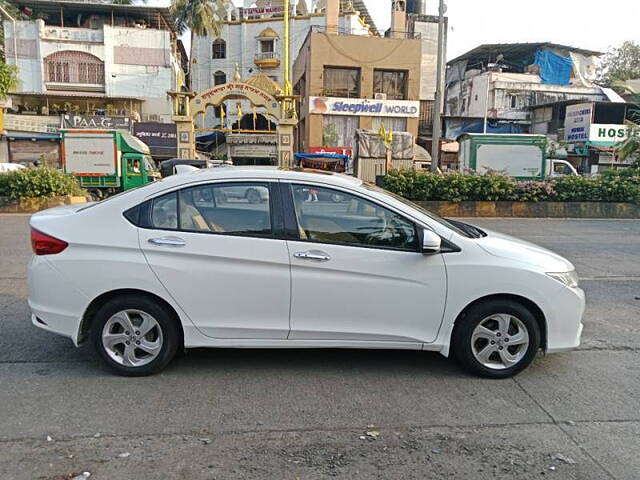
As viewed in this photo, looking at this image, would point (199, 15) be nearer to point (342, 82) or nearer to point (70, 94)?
point (70, 94)

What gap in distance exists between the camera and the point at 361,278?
384 centimetres

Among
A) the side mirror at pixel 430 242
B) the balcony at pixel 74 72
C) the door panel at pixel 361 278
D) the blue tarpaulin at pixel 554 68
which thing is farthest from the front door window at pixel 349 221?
the blue tarpaulin at pixel 554 68

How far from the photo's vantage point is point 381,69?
30.2m

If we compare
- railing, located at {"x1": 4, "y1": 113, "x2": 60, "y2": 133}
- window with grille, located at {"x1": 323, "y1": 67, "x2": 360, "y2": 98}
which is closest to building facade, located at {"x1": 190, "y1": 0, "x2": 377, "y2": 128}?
window with grille, located at {"x1": 323, "y1": 67, "x2": 360, "y2": 98}

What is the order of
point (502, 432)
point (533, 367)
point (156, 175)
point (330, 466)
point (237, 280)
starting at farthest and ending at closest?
point (156, 175)
point (533, 367)
point (237, 280)
point (502, 432)
point (330, 466)

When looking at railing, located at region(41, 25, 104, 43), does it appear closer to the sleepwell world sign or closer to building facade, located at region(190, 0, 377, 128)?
building facade, located at region(190, 0, 377, 128)

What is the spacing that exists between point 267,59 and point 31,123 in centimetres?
1756

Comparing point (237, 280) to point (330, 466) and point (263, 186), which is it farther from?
point (330, 466)

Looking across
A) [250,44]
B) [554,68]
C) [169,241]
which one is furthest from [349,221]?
[250,44]

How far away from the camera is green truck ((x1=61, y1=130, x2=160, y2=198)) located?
67.6 feet

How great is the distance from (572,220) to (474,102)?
79.0ft

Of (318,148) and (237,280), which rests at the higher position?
(318,148)

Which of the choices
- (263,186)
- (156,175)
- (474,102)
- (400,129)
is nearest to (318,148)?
(400,129)

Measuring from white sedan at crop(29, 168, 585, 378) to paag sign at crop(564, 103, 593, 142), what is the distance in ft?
102
